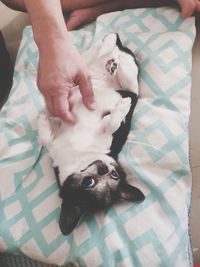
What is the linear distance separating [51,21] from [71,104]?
0.30 metres

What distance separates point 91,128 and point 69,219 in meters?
0.35

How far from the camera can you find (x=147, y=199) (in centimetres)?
132

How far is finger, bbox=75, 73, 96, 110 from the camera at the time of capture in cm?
135

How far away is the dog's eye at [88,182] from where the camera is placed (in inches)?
49.3

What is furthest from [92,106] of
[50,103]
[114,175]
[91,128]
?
[114,175]

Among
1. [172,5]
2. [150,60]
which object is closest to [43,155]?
[150,60]

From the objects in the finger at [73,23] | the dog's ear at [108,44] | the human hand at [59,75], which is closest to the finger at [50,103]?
the human hand at [59,75]

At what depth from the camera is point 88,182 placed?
4.12 ft

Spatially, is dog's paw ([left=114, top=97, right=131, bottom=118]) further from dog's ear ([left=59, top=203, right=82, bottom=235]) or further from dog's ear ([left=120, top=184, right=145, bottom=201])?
dog's ear ([left=59, top=203, right=82, bottom=235])

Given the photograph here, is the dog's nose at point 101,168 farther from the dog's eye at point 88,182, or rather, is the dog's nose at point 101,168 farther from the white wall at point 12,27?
the white wall at point 12,27

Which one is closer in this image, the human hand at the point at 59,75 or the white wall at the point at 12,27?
the human hand at the point at 59,75

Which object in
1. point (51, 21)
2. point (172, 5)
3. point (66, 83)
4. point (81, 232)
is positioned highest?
point (51, 21)

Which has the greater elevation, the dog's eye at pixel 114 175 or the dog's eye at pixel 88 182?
the dog's eye at pixel 88 182

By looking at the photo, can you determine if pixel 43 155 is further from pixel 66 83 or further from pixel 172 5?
pixel 172 5
